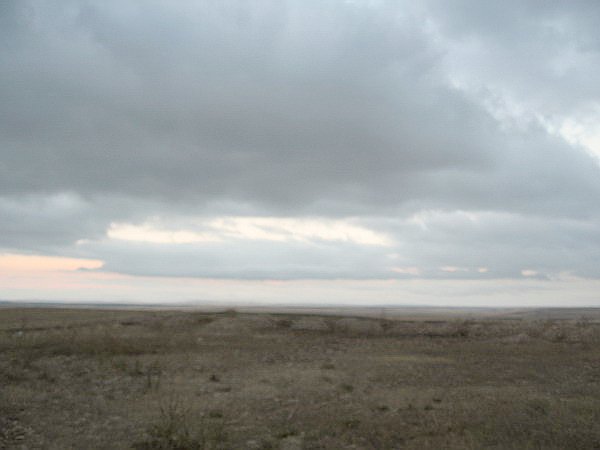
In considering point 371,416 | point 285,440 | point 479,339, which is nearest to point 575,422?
point 371,416

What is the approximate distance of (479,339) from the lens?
3778 cm

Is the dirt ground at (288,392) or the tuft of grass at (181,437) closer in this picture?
the tuft of grass at (181,437)

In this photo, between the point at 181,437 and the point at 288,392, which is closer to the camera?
the point at 181,437

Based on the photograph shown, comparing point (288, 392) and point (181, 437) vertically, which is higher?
point (181, 437)

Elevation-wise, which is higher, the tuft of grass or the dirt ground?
the tuft of grass

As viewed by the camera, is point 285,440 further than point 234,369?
No

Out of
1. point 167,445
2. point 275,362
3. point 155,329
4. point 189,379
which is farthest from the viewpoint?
point 155,329

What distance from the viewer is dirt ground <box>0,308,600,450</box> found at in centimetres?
1166

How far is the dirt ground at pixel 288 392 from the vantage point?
11656 mm

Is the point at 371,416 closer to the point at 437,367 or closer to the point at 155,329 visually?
the point at 437,367

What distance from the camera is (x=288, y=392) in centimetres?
1714

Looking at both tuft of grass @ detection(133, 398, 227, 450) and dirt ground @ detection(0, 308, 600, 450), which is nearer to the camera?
tuft of grass @ detection(133, 398, 227, 450)

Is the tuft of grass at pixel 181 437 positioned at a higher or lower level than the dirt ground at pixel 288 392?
higher

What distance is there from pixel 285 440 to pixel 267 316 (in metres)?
33.7
